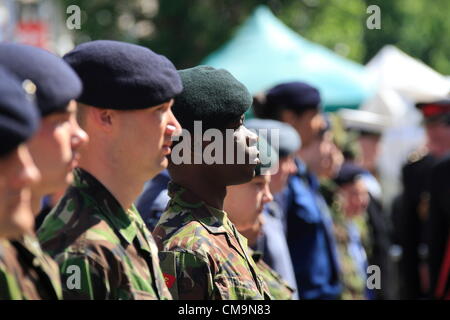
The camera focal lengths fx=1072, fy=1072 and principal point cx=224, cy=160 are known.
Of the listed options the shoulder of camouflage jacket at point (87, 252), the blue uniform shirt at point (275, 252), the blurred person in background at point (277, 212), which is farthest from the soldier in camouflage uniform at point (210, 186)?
the blue uniform shirt at point (275, 252)

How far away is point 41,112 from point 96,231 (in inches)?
19.5

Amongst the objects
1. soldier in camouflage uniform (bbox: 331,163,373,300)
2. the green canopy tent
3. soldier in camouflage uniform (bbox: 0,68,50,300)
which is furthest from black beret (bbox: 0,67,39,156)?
the green canopy tent

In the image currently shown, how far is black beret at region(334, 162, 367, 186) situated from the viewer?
10414 millimetres

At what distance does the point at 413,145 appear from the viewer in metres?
16.6

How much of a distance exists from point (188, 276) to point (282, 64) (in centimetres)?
813

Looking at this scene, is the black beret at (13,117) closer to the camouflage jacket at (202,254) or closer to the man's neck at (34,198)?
the man's neck at (34,198)

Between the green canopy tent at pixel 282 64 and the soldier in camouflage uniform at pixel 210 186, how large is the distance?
6.97 metres

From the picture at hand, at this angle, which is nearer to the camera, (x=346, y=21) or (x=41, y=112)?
(x=41, y=112)

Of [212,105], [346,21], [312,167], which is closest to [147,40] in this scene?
[346,21]

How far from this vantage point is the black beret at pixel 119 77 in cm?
345
